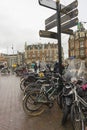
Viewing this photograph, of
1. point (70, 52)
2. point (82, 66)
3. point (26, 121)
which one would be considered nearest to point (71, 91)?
point (26, 121)

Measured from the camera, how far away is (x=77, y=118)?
4.49 m

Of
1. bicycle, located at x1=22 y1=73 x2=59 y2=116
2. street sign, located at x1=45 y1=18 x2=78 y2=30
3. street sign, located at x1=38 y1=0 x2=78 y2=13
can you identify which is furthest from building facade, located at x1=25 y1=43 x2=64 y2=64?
bicycle, located at x1=22 y1=73 x2=59 y2=116

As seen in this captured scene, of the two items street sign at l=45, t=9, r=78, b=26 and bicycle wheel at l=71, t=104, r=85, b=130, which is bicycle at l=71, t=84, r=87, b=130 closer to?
bicycle wheel at l=71, t=104, r=85, b=130

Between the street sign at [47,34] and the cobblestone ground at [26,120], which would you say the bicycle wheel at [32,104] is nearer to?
the cobblestone ground at [26,120]

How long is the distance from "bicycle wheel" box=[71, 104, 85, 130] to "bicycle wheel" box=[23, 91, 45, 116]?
5.80 ft

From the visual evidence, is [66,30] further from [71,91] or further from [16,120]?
[16,120]

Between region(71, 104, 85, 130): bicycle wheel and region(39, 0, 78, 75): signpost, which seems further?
region(39, 0, 78, 75): signpost

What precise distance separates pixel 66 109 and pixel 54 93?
1536 mm

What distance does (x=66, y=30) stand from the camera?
681 centimetres

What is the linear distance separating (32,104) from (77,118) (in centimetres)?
201

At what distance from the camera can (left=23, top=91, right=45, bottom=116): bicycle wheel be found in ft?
20.2

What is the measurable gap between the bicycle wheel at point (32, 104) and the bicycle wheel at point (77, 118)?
69.6 inches

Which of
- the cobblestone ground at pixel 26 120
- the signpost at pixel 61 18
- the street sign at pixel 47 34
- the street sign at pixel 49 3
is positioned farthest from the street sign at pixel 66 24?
the cobblestone ground at pixel 26 120

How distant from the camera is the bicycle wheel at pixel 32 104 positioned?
6.17 meters
